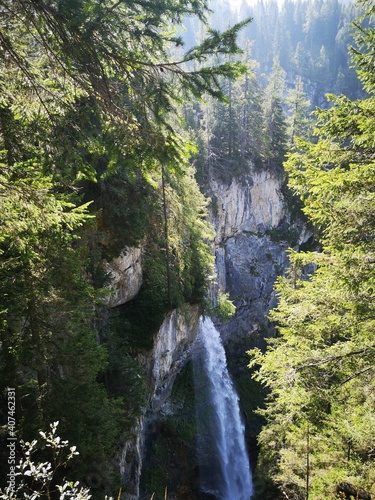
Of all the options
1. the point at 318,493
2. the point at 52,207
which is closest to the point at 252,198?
the point at 318,493

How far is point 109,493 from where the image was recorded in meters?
7.10

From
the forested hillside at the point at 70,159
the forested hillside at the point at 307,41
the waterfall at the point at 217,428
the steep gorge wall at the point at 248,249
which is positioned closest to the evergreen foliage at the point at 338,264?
the forested hillside at the point at 70,159

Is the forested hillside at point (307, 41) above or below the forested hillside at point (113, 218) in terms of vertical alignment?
above

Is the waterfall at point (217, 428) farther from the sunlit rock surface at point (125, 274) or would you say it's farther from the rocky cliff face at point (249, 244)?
the sunlit rock surface at point (125, 274)

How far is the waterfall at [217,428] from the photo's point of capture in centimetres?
1977

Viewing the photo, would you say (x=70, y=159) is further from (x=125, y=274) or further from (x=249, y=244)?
(x=249, y=244)

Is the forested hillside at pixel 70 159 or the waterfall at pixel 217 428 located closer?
the forested hillside at pixel 70 159

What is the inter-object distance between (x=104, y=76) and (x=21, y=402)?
5990 millimetres

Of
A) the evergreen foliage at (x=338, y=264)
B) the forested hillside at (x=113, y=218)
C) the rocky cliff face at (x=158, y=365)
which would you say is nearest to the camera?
the forested hillside at (x=113, y=218)

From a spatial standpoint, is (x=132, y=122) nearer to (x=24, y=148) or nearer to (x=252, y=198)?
(x=24, y=148)

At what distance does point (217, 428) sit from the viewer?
871 inches

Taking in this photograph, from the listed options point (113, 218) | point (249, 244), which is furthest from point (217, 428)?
point (113, 218)

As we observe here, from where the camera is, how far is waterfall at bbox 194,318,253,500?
19.8 m

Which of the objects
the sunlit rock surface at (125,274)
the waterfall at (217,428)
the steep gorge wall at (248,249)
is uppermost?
the steep gorge wall at (248,249)
